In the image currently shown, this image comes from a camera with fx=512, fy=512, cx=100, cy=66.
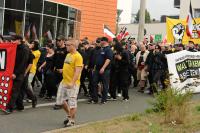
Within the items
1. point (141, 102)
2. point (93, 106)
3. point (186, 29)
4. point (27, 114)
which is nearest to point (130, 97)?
point (141, 102)

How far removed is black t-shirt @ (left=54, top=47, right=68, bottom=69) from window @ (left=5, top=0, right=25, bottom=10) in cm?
946

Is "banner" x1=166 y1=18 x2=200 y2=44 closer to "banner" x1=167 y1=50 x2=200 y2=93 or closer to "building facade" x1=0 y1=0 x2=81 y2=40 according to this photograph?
"banner" x1=167 y1=50 x2=200 y2=93

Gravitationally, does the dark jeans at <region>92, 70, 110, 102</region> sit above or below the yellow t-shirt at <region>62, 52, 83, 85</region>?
below

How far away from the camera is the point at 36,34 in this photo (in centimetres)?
2444

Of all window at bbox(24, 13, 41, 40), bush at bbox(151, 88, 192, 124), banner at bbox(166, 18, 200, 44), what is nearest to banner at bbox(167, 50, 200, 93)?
banner at bbox(166, 18, 200, 44)

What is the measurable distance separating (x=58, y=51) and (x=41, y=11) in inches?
465

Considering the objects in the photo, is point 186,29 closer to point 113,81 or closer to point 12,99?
point 113,81

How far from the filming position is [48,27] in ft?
86.1

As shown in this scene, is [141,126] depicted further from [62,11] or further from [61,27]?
[62,11]

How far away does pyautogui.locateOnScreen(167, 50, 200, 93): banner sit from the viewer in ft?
55.5

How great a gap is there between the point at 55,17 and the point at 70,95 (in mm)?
17243

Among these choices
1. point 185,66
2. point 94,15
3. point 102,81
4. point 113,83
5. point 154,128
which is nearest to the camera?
point 154,128

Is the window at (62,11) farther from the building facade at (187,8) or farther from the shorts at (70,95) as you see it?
the building facade at (187,8)

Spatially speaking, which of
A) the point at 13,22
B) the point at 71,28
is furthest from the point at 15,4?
the point at 71,28
